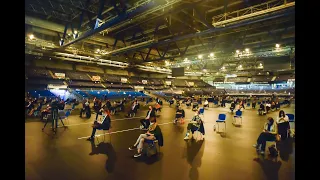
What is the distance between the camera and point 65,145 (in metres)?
5.45

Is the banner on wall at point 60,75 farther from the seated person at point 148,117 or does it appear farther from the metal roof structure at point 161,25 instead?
the seated person at point 148,117

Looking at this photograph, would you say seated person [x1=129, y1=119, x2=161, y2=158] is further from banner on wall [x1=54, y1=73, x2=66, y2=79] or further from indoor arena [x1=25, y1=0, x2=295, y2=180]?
banner on wall [x1=54, y1=73, x2=66, y2=79]

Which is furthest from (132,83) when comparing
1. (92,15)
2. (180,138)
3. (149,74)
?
(180,138)

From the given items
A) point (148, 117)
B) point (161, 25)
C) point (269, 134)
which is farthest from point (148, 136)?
point (161, 25)

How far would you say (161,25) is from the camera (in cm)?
1213

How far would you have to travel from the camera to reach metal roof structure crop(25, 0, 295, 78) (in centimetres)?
784

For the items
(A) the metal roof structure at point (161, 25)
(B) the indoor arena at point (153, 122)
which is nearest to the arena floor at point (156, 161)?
(B) the indoor arena at point (153, 122)

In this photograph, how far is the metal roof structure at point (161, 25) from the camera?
309 inches

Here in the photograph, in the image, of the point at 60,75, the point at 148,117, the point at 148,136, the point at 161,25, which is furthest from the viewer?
the point at 60,75

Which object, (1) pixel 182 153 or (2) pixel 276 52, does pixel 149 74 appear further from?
(1) pixel 182 153

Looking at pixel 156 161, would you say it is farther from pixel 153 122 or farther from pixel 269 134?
pixel 269 134

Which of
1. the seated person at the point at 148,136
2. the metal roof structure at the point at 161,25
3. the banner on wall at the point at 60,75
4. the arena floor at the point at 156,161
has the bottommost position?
the arena floor at the point at 156,161

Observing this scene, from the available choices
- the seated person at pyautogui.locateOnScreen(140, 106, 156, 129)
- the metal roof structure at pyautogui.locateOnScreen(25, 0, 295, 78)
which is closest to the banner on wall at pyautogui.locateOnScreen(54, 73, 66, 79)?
the metal roof structure at pyautogui.locateOnScreen(25, 0, 295, 78)
